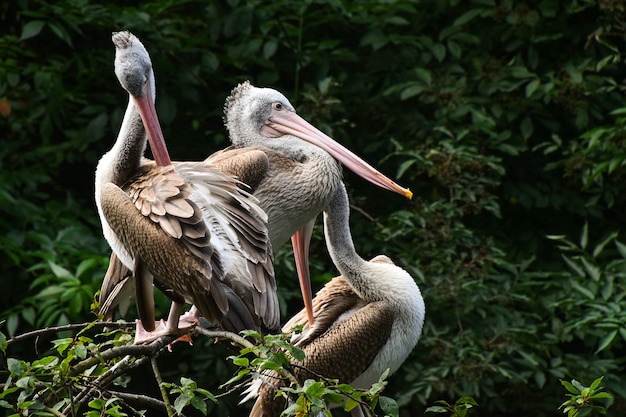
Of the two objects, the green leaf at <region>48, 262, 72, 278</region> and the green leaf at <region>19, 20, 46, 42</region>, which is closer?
the green leaf at <region>48, 262, 72, 278</region>

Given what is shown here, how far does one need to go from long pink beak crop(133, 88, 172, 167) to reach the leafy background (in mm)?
1401

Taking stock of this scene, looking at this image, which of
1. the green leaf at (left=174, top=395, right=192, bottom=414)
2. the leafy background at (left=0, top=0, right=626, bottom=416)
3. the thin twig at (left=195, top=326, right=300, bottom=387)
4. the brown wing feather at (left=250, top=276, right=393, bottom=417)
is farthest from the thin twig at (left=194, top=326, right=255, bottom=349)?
the leafy background at (left=0, top=0, right=626, bottom=416)

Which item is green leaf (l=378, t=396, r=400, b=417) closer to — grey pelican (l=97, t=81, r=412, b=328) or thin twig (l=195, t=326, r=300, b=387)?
thin twig (l=195, t=326, r=300, b=387)

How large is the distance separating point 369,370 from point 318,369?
0.21 m

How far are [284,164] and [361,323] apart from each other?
72 centimetres

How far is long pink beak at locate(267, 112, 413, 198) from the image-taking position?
3.78m

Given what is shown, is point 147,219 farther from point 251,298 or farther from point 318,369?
Answer: point 318,369

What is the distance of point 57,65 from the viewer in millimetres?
5531

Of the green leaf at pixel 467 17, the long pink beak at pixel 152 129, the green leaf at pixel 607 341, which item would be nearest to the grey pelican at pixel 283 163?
the long pink beak at pixel 152 129

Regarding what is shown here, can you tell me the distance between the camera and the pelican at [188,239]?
2.87m

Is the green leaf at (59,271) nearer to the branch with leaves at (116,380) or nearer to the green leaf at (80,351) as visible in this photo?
the branch with leaves at (116,380)

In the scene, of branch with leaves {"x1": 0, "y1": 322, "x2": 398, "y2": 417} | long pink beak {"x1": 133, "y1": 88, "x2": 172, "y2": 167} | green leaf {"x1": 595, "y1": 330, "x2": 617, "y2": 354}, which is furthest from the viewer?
green leaf {"x1": 595, "y1": 330, "x2": 617, "y2": 354}

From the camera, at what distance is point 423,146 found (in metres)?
5.21

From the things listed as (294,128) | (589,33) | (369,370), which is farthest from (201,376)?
(589,33)
